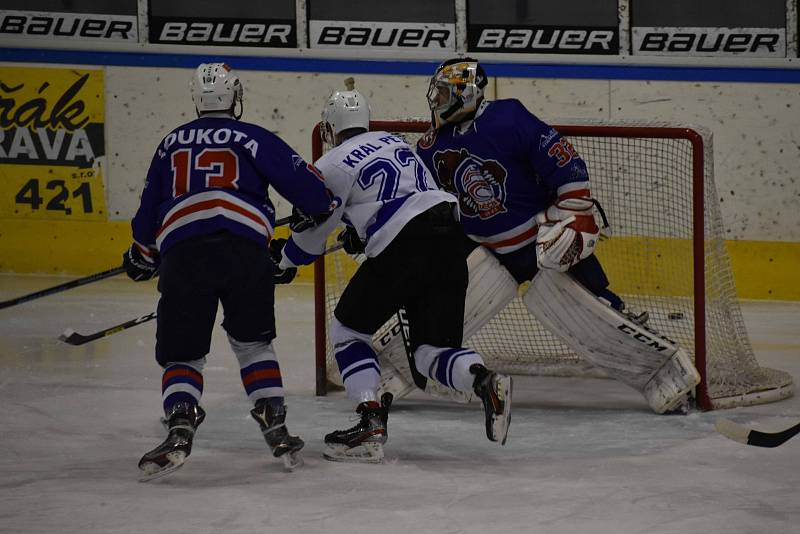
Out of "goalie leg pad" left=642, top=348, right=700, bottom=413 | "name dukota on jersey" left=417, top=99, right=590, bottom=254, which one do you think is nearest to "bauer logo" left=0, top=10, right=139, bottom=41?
"name dukota on jersey" left=417, top=99, right=590, bottom=254

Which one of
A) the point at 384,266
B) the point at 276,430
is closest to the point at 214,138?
the point at 384,266

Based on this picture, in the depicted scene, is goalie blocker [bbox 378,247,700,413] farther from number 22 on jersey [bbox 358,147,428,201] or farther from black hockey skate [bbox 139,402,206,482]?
black hockey skate [bbox 139,402,206,482]

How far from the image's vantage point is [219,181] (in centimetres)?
344

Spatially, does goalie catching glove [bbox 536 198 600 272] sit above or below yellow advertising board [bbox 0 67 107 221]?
below

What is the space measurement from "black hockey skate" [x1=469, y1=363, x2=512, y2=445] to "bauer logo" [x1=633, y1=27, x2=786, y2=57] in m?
3.52

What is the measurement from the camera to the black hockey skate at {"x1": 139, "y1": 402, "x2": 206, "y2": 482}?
338 centimetres

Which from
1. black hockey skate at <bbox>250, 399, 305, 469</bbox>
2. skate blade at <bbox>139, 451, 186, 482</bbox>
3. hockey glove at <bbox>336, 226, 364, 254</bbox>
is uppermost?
hockey glove at <bbox>336, 226, 364, 254</bbox>

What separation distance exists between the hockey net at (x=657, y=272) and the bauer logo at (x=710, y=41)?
0.86m

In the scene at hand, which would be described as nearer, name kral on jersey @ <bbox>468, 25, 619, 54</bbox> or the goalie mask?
the goalie mask

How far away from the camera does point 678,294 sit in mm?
5133

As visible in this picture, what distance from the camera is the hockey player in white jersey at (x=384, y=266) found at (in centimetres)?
366

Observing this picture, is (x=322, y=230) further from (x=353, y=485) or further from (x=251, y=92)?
(x=251, y=92)

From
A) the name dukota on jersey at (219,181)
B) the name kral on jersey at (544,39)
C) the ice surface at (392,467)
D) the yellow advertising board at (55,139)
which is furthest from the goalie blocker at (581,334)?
the yellow advertising board at (55,139)

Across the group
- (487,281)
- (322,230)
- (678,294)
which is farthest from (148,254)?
(678,294)
